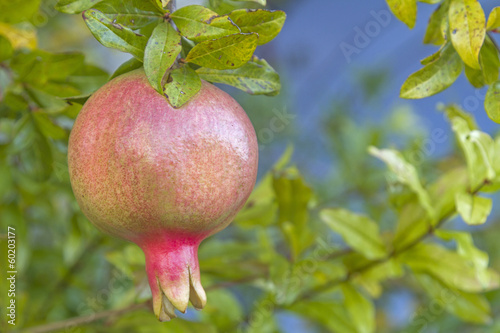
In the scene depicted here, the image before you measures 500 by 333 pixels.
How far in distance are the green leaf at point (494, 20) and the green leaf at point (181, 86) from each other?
284 mm

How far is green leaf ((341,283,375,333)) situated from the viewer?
0.77m

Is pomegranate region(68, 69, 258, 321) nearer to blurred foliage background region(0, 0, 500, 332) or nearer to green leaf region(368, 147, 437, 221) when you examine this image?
blurred foliage background region(0, 0, 500, 332)

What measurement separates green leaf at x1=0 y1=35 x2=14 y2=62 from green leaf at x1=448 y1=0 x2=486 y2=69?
51 cm

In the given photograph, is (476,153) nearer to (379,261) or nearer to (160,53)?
(379,261)

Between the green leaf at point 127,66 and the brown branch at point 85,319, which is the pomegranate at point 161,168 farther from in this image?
the brown branch at point 85,319

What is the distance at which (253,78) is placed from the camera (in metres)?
0.48

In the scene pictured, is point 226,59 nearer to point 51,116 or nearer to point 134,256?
point 51,116

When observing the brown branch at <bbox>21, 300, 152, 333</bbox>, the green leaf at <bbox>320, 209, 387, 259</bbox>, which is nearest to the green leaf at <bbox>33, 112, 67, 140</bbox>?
the brown branch at <bbox>21, 300, 152, 333</bbox>

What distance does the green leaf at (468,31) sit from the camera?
0.47 metres

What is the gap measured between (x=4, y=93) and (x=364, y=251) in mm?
512

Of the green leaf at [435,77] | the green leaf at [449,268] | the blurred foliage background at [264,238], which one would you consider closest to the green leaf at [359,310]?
the blurred foliage background at [264,238]

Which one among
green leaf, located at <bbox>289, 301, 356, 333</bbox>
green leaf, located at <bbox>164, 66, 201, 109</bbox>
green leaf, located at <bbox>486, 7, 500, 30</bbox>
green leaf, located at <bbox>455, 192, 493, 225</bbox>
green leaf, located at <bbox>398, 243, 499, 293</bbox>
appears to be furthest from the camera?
green leaf, located at <bbox>289, 301, 356, 333</bbox>

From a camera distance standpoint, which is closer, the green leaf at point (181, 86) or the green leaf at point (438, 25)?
the green leaf at point (181, 86)

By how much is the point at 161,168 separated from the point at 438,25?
13.0 inches
